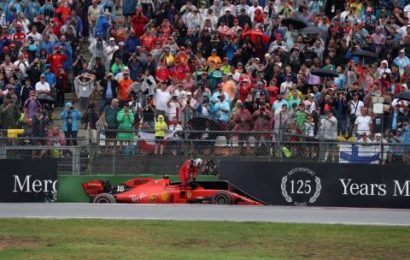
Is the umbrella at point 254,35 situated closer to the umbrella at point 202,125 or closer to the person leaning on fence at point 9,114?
the umbrella at point 202,125

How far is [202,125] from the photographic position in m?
29.8

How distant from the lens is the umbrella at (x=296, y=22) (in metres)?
34.0

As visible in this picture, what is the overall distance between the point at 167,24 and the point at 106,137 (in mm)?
6593

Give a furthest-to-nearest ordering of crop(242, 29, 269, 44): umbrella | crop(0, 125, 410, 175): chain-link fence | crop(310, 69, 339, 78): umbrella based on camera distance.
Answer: crop(242, 29, 269, 44): umbrella, crop(310, 69, 339, 78): umbrella, crop(0, 125, 410, 175): chain-link fence

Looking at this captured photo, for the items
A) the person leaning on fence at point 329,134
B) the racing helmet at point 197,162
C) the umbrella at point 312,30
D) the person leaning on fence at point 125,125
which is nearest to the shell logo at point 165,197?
the racing helmet at point 197,162

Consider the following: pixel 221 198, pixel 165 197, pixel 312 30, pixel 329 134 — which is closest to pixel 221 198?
pixel 221 198

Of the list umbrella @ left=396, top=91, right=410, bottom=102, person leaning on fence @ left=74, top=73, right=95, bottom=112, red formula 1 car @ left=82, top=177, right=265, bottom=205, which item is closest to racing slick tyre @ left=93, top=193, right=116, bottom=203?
red formula 1 car @ left=82, top=177, right=265, bottom=205

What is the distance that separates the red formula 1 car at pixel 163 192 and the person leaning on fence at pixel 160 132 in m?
0.85

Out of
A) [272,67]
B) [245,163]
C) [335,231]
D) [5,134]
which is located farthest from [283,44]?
[335,231]

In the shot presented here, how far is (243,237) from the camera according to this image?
2270cm

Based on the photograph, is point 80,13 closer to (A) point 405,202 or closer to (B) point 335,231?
(A) point 405,202

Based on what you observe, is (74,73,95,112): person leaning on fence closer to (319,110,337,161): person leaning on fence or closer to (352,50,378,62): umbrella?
(319,110,337,161): person leaning on fence

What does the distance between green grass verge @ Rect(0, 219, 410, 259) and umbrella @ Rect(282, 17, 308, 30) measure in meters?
10.6

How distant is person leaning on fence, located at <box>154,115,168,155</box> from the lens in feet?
96.2
